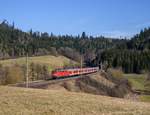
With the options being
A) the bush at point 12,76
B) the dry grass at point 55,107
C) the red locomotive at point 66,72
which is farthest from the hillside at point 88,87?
the dry grass at point 55,107

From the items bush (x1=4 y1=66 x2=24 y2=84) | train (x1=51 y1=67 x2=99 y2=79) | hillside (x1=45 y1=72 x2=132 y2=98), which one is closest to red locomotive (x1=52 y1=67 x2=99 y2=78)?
train (x1=51 y1=67 x2=99 y2=79)

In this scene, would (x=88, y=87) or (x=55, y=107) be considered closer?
(x=55, y=107)

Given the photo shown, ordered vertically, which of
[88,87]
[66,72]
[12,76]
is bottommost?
[88,87]

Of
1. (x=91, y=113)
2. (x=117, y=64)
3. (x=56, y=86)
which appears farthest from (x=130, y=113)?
(x=117, y=64)

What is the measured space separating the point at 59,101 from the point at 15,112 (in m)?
6.20

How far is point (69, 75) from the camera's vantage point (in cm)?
10000

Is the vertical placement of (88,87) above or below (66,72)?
below

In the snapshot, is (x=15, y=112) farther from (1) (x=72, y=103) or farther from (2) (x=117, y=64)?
(2) (x=117, y=64)

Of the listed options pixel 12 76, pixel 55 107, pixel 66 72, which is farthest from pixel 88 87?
pixel 55 107

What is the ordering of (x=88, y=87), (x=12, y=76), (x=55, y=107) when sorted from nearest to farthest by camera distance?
(x=55, y=107) < (x=88, y=87) < (x=12, y=76)

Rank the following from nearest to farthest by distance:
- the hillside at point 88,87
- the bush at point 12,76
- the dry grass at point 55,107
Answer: the dry grass at point 55,107 → the hillside at point 88,87 → the bush at point 12,76

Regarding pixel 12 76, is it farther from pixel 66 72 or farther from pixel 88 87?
pixel 88 87

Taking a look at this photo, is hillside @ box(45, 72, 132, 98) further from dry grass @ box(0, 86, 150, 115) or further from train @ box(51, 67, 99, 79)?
dry grass @ box(0, 86, 150, 115)

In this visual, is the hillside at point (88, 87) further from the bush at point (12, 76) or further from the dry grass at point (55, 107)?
the dry grass at point (55, 107)
